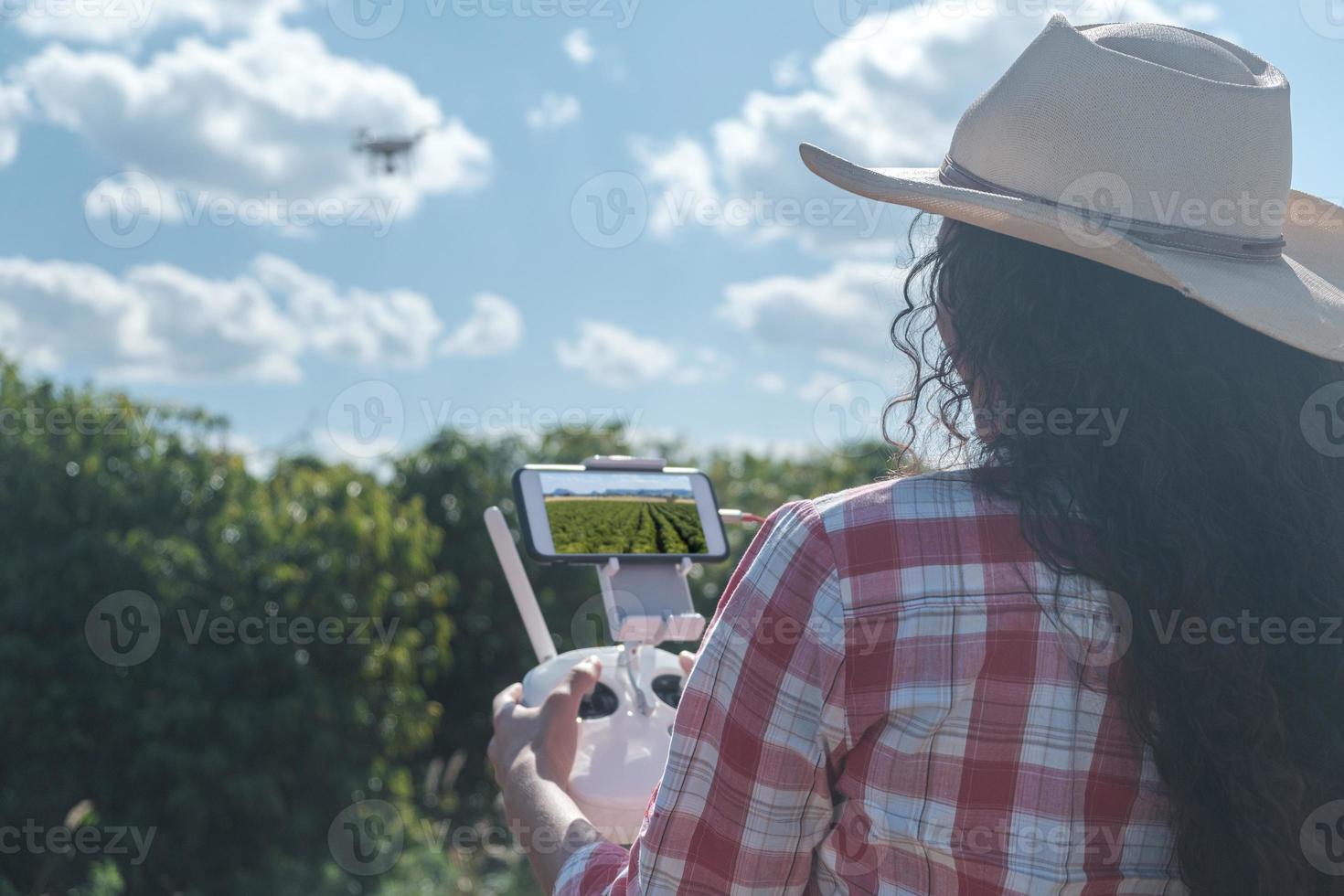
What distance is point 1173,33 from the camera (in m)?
1.24

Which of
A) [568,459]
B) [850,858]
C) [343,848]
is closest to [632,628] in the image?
[850,858]

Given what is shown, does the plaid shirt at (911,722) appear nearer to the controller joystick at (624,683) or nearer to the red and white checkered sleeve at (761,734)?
the red and white checkered sleeve at (761,734)

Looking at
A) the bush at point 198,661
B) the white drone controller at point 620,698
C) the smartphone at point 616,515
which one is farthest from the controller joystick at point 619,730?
the bush at point 198,661

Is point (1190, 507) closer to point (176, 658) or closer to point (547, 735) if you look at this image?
point (547, 735)

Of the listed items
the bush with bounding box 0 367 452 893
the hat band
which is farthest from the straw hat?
the bush with bounding box 0 367 452 893

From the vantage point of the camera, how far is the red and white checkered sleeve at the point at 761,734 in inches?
40.3

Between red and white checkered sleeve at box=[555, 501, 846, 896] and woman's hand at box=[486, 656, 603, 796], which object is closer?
red and white checkered sleeve at box=[555, 501, 846, 896]

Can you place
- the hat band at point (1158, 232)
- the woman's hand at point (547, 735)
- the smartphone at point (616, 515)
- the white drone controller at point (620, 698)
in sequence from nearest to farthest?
the hat band at point (1158, 232), the woman's hand at point (547, 735), the white drone controller at point (620, 698), the smartphone at point (616, 515)

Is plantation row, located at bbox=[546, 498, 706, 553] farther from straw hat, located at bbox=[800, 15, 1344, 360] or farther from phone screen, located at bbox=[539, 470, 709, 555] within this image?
straw hat, located at bbox=[800, 15, 1344, 360]

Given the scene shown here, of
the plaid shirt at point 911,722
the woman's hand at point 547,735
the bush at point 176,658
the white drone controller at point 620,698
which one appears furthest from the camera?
the bush at point 176,658

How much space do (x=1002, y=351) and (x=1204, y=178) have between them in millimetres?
264

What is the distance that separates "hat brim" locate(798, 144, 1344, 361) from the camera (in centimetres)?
108

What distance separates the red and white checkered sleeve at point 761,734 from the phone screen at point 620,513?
0.71 m

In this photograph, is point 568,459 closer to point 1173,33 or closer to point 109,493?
point 109,493
